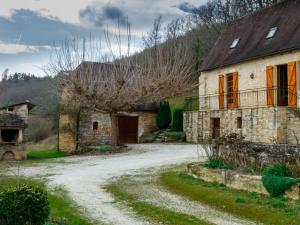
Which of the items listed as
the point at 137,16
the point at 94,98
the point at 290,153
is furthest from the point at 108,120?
the point at 290,153

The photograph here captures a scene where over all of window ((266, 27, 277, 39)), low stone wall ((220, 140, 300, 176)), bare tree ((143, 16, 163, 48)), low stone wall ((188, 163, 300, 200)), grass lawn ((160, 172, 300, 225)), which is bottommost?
grass lawn ((160, 172, 300, 225))

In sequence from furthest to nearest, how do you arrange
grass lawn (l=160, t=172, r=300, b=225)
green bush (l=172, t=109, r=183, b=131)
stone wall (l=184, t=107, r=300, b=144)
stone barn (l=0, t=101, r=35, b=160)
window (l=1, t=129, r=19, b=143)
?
1. green bush (l=172, t=109, r=183, b=131)
2. window (l=1, t=129, r=19, b=143)
3. stone barn (l=0, t=101, r=35, b=160)
4. stone wall (l=184, t=107, r=300, b=144)
5. grass lawn (l=160, t=172, r=300, b=225)

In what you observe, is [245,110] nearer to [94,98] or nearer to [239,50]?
[239,50]

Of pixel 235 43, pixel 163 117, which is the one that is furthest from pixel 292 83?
pixel 163 117

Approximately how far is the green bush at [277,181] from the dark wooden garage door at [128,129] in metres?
19.1

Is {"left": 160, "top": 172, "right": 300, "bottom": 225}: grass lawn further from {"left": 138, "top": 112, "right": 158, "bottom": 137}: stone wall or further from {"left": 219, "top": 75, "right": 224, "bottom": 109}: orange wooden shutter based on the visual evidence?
{"left": 138, "top": 112, "right": 158, "bottom": 137}: stone wall

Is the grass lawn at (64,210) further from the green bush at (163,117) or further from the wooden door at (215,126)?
the green bush at (163,117)

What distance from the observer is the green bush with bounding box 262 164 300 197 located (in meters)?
8.91

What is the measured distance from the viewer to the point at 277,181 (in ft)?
29.6

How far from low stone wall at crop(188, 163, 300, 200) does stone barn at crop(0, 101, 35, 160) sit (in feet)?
34.8

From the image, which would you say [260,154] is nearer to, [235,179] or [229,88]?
[235,179]

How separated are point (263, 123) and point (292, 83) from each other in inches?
87.9

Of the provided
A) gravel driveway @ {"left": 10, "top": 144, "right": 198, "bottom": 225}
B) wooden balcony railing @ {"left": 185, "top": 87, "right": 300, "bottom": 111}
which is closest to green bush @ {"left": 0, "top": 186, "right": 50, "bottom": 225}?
gravel driveway @ {"left": 10, "top": 144, "right": 198, "bottom": 225}

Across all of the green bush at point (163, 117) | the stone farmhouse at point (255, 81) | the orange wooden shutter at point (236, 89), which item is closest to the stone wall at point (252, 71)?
the stone farmhouse at point (255, 81)
